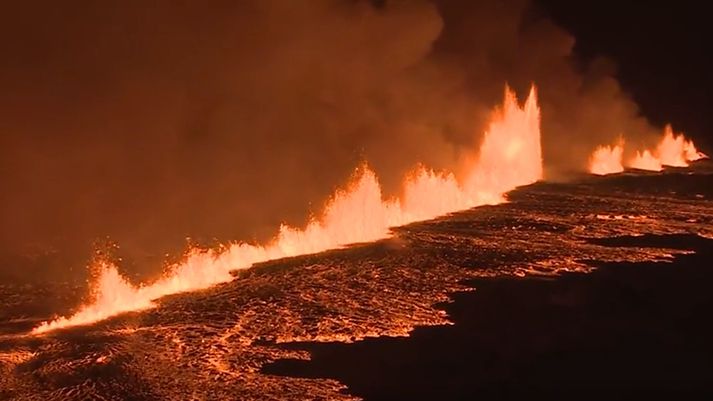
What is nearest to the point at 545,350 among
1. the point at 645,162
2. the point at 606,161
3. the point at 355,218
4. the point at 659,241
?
the point at 659,241

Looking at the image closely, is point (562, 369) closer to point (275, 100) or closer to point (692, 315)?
point (692, 315)

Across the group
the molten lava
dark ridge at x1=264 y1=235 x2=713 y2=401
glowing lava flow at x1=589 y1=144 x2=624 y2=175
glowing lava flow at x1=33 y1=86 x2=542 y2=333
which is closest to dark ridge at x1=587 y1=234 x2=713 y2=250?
Result: dark ridge at x1=264 y1=235 x2=713 y2=401

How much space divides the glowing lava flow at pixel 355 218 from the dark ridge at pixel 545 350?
166 inches

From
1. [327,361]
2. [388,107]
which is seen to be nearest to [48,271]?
[327,361]

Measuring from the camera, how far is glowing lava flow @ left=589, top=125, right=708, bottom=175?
45344 mm

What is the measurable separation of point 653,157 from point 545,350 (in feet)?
153

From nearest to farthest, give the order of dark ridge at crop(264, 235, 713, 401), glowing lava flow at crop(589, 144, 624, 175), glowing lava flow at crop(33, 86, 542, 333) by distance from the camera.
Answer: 1. dark ridge at crop(264, 235, 713, 401)
2. glowing lava flow at crop(33, 86, 542, 333)
3. glowing lava flow at crop(589, 144, 624, 175)

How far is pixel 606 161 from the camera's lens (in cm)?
4606

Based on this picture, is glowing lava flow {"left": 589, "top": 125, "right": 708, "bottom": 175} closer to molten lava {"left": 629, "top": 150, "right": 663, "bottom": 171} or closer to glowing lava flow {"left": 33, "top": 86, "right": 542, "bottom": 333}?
molten lava {"left": 629, "top": 150, "right": 663, "bottom": 171}

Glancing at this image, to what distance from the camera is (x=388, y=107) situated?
117 ft

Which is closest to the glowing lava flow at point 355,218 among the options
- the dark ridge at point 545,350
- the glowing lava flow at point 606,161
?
the dark ridge at point 545,350

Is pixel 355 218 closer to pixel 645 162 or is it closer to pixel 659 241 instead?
pixel 659 241

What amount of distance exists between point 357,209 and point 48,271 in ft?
28.1

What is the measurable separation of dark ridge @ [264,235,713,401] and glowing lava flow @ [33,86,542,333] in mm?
4224
